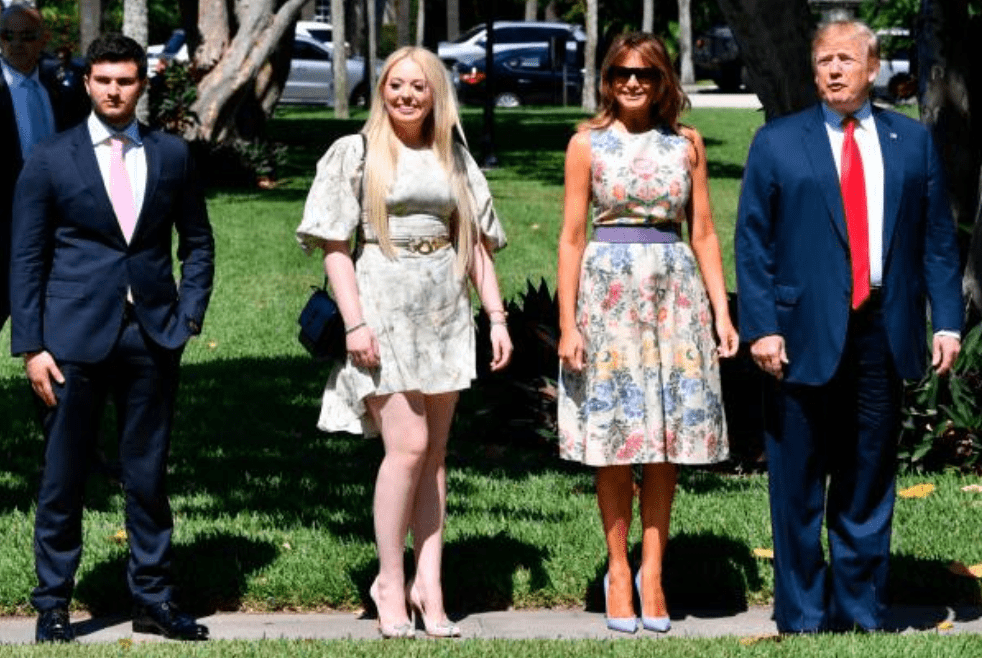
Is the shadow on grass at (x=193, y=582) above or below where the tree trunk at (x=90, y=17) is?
below

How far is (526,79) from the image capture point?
4434cm

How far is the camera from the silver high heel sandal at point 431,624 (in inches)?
260

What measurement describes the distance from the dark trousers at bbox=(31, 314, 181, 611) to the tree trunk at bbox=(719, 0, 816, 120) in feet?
12.0

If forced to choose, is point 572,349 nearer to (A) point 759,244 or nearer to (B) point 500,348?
(B) point 500,348

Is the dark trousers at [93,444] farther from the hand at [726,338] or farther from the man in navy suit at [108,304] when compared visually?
the hand at [726,338]

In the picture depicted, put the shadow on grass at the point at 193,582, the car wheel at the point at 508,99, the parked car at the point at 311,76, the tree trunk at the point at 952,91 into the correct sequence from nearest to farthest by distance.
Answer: the shadow on grass at the point at 193,582
the tree trunk at the point at 952,91
the car wheel at the point at 508,99
the parked car at the point at 311,76

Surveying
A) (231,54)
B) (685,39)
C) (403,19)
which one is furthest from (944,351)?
(685,39)

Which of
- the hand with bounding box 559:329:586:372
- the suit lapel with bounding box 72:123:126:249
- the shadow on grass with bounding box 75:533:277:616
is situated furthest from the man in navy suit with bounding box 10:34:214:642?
the hand with bounding box 559:329:586:372

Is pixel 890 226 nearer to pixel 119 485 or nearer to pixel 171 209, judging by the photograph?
pixel 171 209

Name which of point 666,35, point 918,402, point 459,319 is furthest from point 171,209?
point 666,35

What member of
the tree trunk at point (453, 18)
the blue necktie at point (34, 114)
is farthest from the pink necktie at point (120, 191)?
the tree trunk at point (453, 18)

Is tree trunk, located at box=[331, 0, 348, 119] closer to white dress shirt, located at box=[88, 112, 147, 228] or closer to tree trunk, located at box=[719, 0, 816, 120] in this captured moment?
tree trunk, located at box=[719, 0, 816, 120]

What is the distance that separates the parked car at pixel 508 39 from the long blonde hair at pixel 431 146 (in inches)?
1516

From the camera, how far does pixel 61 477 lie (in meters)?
6.45
